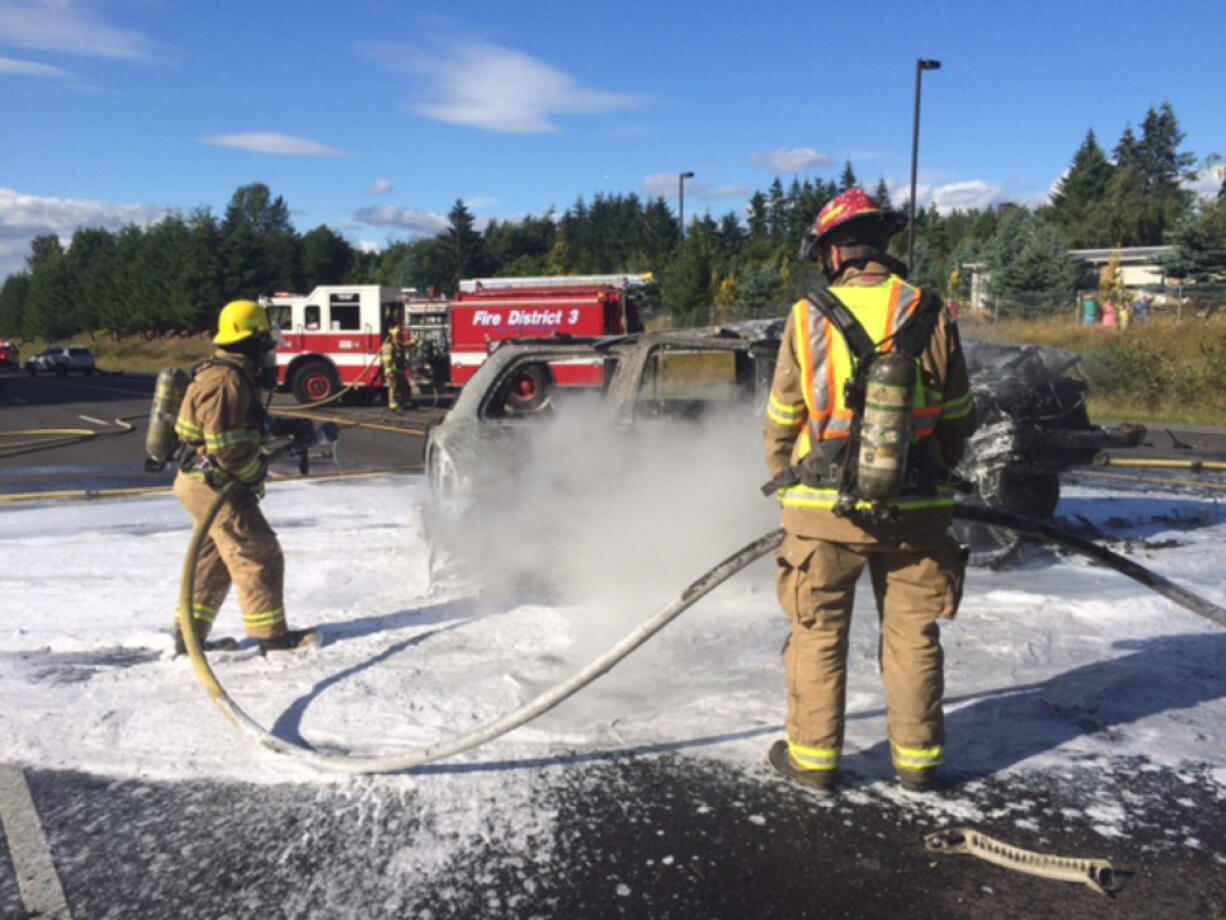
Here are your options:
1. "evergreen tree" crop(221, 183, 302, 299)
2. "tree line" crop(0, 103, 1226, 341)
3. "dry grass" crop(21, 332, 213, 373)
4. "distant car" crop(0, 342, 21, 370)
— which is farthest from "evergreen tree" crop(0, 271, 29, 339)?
"distant car" crop(0, 342, 21, 370)

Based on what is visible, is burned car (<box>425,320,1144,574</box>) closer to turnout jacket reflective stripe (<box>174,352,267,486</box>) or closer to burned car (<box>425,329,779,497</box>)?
burned car (<box>425,329,779,497</box>)

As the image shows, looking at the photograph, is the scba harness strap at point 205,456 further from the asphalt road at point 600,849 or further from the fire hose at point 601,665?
the asphalt road at point 600,849

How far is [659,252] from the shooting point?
263 feet

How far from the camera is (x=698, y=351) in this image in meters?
5.52

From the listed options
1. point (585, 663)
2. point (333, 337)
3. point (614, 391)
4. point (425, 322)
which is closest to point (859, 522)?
point (585, 663)

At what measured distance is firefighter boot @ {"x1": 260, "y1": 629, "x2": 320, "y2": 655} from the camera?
449cm

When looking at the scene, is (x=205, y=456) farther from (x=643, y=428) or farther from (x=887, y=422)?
(x=887, y=422)

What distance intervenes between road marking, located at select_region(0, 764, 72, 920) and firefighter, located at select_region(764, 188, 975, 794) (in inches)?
84.2

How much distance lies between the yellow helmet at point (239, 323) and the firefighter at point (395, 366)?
1622 cm

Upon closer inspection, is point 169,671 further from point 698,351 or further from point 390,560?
point 698,351

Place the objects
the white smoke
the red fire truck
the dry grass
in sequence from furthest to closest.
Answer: the dry grass → the red fire truck → the white smoke

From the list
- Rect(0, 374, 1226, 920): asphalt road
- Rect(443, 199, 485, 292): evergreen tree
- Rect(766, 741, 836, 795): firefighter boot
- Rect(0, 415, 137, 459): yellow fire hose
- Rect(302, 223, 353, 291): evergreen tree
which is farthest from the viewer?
Rect(302, 223, 353, 291): evergreen tree

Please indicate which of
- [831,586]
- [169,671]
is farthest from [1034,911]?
[169,671]

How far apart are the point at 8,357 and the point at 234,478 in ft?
170
